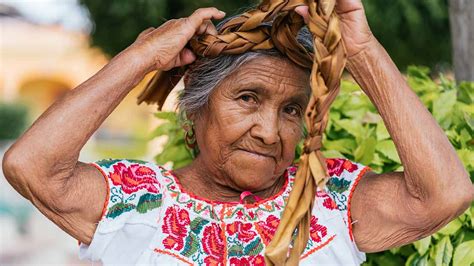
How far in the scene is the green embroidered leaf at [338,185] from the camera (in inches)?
92.7

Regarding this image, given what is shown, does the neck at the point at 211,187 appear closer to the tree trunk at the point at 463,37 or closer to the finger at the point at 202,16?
the finger at the point at 202,16

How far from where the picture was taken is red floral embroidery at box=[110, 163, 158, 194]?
224 cm

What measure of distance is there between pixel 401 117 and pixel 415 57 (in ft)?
11.4

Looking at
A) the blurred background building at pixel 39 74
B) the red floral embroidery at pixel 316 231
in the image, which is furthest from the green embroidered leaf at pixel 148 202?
the blurred background building at pixel 39 74

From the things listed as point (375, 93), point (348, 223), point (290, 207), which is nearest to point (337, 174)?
point (348, 223)

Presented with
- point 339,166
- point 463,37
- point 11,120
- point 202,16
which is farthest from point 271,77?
→ point 11,120

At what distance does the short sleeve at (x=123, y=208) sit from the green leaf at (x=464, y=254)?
3.11ft

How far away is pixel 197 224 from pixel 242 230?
128 mm

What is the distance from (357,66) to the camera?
7.06 feet

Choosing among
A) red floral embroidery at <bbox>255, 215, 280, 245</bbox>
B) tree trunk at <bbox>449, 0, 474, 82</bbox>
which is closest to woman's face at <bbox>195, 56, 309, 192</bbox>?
red floral embroidery at <bbox>255, 215, 280, 245</bbox>

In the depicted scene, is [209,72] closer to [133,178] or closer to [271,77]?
[271,77]

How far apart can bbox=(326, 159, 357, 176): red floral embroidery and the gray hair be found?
1.20 feet

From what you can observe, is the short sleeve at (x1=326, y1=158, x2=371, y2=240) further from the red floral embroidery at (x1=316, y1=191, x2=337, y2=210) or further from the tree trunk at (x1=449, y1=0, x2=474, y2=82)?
the tree trunk at (x1=449, y1=0, x2=474, y2=82)

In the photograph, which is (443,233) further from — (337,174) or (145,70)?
(145,70)
